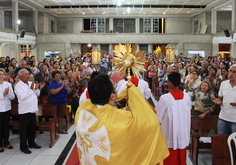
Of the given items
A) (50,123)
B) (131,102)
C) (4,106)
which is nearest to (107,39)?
(50,123)

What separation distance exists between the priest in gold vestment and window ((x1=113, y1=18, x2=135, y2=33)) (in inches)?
1082

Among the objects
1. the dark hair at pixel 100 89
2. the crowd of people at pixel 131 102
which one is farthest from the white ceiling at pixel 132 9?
the dark hair at pixel 100 89

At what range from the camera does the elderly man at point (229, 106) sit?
3.47 metres

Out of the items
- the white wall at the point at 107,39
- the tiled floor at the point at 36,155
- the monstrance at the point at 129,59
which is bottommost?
the tiled floor at the point at 36,155

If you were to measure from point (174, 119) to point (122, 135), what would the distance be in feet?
4.90

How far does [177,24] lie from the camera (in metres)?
27.5

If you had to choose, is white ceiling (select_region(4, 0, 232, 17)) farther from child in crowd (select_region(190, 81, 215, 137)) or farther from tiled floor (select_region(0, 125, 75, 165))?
child in crowd (select_region(190, 81, 215, 137))

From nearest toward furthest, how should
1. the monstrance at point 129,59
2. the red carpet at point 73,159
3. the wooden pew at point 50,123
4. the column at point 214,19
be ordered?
the monstrance at point 129,59 → the red carpet at point 73,159 → the wooden pew at point 50,123 → the column at point 214,19

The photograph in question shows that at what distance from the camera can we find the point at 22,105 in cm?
432

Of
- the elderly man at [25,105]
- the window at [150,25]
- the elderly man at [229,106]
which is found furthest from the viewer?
the window at [150,25]

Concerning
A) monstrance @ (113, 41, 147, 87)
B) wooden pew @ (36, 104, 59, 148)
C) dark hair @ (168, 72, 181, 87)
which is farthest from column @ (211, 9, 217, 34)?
monstrance @ (113, 41, 147, 87)

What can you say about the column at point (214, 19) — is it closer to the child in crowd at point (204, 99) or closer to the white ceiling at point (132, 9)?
the white ceiling at point (132, 9)

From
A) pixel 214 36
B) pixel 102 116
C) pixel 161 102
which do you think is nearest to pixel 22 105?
pixel 161 102

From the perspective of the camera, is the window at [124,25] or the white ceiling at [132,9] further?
the window at [124,25]
